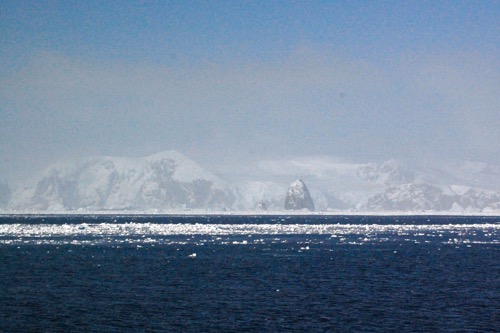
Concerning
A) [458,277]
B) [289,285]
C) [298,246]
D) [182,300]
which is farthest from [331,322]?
[298,246]

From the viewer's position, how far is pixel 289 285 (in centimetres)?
5769

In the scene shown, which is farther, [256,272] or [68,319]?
[256,272]

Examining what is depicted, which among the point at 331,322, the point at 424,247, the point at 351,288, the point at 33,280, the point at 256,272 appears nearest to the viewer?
the point at 331,322

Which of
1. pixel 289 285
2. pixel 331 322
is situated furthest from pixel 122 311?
pixel 289 285

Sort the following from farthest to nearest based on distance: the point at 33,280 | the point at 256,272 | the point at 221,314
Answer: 1. the point at 256,272
2. the point at 33,280
3. the point at 221,314

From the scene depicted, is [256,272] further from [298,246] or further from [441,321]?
[298,246]

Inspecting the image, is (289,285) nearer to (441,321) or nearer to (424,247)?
(441,321)

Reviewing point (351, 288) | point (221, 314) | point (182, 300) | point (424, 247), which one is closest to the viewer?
point (221, 314)

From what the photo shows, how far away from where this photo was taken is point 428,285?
190 feet

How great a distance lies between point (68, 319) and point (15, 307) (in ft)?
18.9

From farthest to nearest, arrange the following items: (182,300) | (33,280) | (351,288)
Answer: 1. (33,280)
2. (351,288)
3. (182,300)

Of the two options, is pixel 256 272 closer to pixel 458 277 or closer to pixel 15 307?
pixel 458 277

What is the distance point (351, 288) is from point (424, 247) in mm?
47756

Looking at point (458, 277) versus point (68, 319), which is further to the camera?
point (458, 277)
